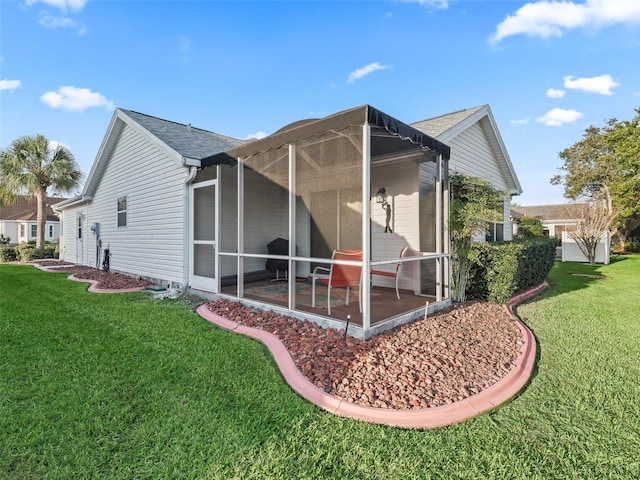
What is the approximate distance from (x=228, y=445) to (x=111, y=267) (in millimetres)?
11095

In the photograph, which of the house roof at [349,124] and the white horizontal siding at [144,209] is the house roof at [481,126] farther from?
the white horizontal siding at [144,209]

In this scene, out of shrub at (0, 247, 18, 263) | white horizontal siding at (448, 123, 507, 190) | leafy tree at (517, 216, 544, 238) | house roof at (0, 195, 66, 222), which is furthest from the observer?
house roof at (0, 195, 66, 222)

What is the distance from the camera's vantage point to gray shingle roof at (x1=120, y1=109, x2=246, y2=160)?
7633mm

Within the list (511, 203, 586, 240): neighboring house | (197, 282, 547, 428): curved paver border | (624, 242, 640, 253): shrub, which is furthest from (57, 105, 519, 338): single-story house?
(624, 242, 640, 253): shrub

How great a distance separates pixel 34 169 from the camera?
15805mm

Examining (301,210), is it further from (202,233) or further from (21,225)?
(21,225)

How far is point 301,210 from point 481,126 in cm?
741

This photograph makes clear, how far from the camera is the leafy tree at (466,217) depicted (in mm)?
5621

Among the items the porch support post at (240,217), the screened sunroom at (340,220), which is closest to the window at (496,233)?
the screened sunroom at (340,220)

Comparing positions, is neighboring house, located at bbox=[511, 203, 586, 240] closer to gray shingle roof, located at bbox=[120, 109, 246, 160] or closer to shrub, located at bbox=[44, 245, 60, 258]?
gray shingle roof, located at bbox=[120, 109, 246, 160]

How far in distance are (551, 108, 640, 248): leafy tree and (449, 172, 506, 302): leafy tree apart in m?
17.3

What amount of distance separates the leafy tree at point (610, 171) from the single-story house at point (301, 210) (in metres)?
12.8

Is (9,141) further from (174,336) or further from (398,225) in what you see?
(398,225)

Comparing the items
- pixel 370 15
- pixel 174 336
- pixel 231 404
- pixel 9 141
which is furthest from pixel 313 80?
pixel 9 141
